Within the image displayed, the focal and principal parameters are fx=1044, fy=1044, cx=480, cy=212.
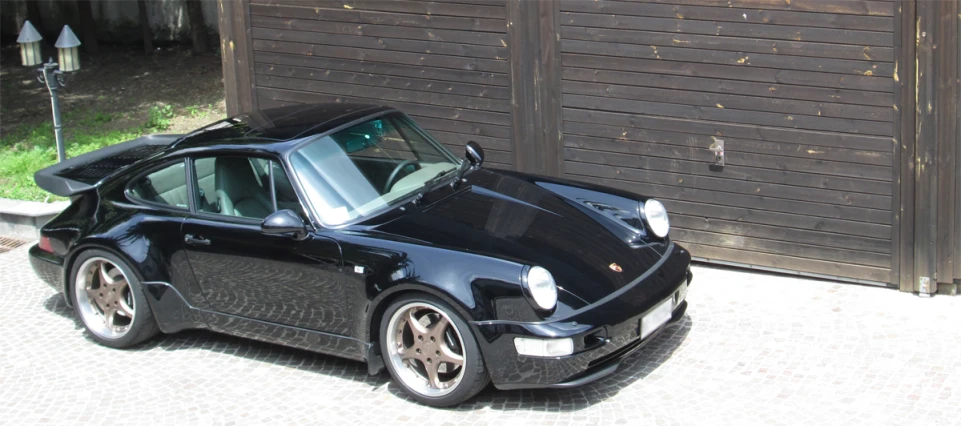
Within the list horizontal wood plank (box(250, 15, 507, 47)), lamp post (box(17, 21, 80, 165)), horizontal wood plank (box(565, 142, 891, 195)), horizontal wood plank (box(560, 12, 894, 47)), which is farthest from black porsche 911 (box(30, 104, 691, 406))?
lamp post (box(17, 21, 80, 165))

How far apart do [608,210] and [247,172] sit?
2.22m

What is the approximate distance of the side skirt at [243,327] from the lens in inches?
233

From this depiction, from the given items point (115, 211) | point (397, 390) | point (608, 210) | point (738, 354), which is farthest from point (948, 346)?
point (115, 211)

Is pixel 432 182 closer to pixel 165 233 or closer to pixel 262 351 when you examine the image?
pixel 262 351

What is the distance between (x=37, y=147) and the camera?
39.6 ft

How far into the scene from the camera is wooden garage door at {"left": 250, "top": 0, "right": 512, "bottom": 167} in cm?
834

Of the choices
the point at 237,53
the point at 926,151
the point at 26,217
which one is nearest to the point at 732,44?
the point at 926,151

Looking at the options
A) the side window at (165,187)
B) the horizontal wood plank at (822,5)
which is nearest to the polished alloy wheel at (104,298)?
the side window at (165,187)

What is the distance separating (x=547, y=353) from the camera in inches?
209

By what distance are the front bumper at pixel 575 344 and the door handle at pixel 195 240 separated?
1.92 meters

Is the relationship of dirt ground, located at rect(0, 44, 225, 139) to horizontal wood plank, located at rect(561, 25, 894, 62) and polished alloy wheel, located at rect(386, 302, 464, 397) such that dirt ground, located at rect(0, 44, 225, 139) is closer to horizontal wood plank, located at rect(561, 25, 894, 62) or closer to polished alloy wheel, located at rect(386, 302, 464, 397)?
horizontal wood plank, located at rect(561, 25, 894, 62)

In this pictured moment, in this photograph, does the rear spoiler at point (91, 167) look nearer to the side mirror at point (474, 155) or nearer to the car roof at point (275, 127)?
the car roof at point (275, 127)

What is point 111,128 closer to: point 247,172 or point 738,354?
point 247,172

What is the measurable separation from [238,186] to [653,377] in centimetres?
273
